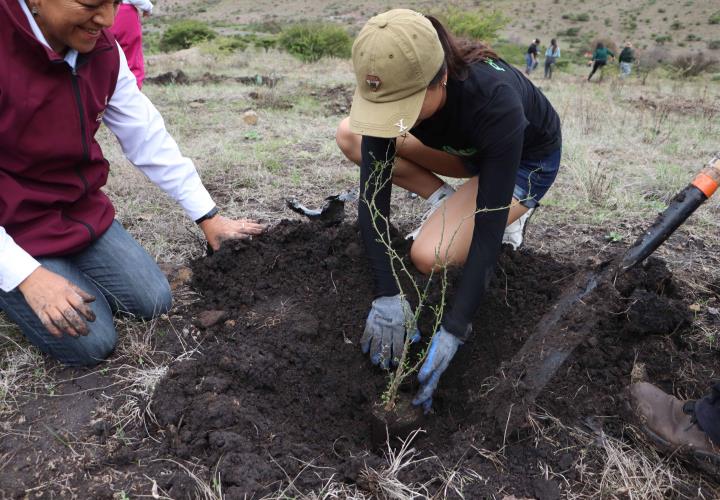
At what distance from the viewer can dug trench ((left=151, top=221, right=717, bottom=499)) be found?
1579mm

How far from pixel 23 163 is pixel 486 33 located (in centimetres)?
1985

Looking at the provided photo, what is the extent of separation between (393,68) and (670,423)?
56.5 inches

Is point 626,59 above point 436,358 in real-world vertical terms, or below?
below

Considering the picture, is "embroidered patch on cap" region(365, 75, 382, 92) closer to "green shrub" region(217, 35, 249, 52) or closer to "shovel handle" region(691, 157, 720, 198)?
"shovel handle" region(691, 157, 720, 198)

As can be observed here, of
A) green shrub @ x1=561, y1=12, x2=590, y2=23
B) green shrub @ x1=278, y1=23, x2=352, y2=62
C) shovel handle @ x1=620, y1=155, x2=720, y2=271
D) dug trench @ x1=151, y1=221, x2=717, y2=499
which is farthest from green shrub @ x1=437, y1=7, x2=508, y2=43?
green shrub @ x1=561, y1=12, x2=590, y2=23

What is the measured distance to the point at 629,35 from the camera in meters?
33.7

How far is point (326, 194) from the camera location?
358cm

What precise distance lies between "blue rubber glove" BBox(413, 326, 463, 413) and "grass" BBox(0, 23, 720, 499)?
9.4 inches

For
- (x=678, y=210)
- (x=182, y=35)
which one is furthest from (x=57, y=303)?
(x=182, y=35)

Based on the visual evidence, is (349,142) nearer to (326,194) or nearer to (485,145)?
(326,194)

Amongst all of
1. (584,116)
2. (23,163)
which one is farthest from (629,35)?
(23,163)

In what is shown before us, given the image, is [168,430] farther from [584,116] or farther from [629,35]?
[629,35]

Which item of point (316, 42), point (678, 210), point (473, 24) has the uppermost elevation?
point (678, 210)

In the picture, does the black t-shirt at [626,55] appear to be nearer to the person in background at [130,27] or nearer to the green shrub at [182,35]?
the green shrub at [182,35]
